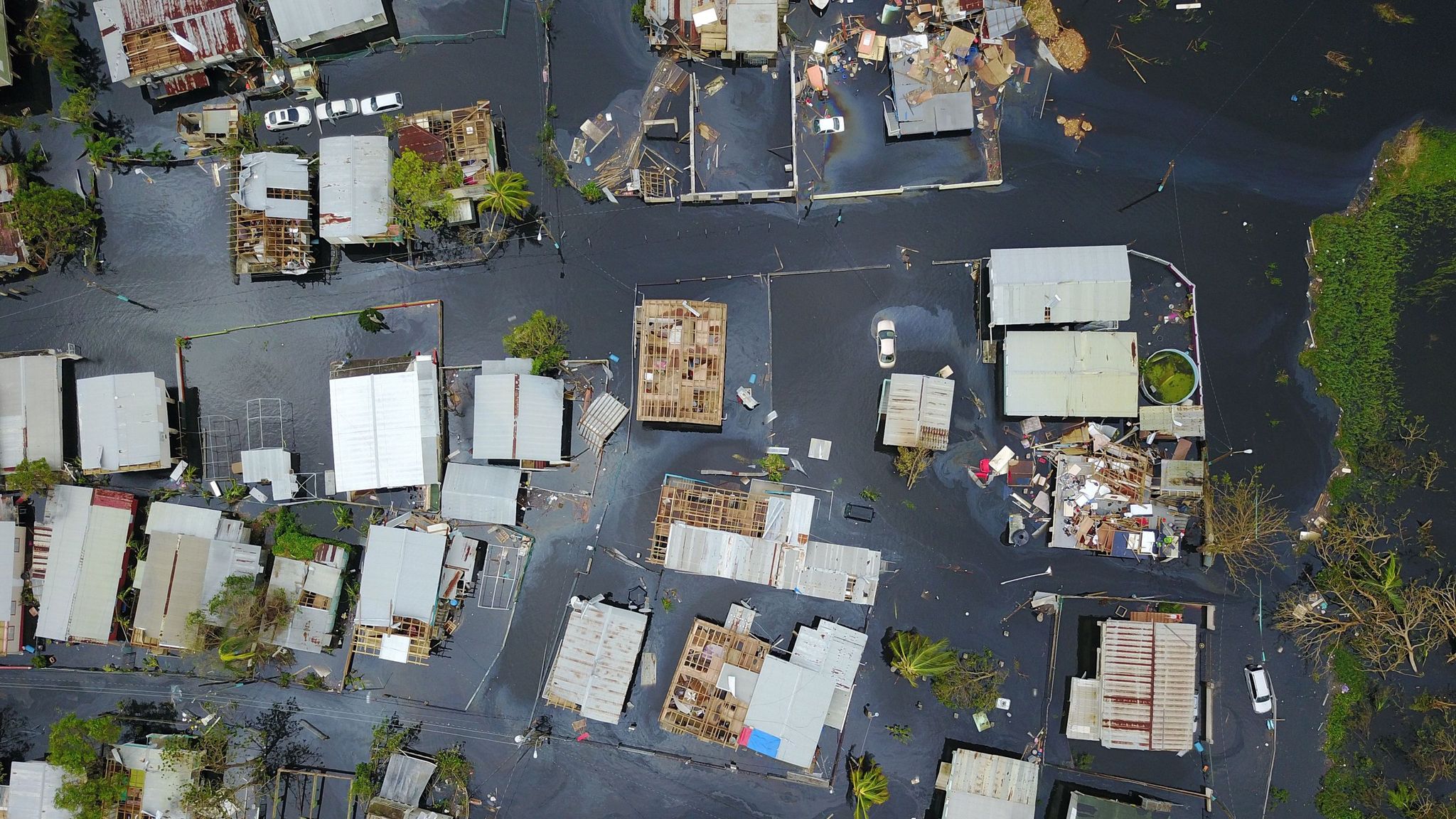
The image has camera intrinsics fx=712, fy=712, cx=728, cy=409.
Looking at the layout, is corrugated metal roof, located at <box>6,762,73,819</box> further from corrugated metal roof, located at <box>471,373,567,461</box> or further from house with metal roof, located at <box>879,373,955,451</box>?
house with metal roof, located at <box>879,373,955,451</box>

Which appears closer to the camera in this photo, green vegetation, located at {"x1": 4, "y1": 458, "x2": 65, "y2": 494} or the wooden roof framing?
the wooden roof framing

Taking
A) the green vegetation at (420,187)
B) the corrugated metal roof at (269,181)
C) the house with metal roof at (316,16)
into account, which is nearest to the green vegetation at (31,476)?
the corrugated metal roof at (269,181)

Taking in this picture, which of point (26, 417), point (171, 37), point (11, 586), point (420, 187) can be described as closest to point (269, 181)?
point (420, 187)

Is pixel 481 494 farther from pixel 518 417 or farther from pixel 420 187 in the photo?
pixel 420 187

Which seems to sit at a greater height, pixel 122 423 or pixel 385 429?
pixel 122 423

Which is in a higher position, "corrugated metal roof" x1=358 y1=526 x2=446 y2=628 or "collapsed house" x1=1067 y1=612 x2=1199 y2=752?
"corrugated metal roof" x1=358 y1=526 x2=446 y2=628

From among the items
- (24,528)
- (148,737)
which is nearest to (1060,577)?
(148,737)

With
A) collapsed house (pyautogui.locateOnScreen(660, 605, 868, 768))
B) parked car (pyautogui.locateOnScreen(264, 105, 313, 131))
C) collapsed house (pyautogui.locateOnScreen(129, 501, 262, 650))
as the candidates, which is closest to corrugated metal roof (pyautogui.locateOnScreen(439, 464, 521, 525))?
collapsed house (pyautogui.locateOnScreen(129, 501, 262, 650))
